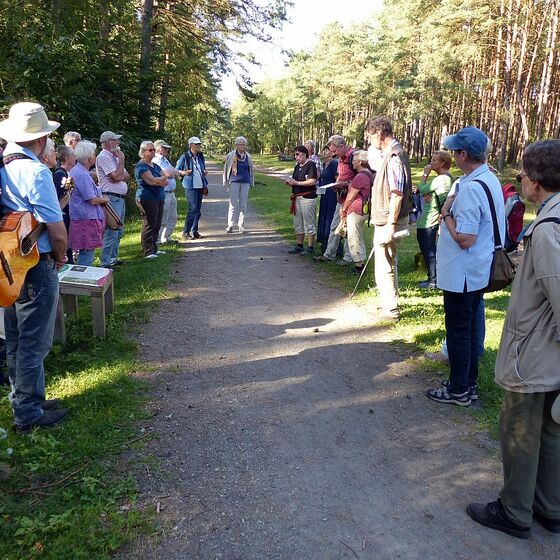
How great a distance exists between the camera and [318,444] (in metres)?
3.68

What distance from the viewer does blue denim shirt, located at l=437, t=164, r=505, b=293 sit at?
12.7 feet

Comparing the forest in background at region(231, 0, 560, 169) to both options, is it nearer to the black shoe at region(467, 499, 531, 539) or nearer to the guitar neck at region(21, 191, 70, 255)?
the guitar neck at region(21, 191, 70, 255)

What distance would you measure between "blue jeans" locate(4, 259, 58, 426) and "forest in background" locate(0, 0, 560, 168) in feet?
23.3

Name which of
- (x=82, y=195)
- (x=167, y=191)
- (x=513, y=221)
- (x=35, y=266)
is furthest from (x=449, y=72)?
(x=35, y=266)

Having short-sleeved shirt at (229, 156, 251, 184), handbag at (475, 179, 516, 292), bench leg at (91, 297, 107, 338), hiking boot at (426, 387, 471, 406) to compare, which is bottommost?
hiking boot at (426, 387, 471, 406)

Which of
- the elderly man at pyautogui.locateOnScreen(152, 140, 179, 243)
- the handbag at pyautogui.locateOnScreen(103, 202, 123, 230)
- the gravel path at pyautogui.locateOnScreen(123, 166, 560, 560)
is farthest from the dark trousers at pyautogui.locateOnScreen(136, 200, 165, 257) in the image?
the gravel path at pyautogui.locateOnScreen(123, 166, 560, 560)

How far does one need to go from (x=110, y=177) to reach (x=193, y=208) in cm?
315

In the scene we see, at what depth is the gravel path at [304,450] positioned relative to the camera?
2752 millimetres

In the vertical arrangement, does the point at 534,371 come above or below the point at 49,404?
above

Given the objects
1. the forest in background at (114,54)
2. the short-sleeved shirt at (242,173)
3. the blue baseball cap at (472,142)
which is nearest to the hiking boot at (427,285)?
the blue baseball cap at (472,142)

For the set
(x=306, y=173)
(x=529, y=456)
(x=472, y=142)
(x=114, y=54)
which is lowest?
(x=529, y=456)

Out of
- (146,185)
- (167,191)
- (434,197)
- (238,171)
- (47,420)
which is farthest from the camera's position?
(238,171)

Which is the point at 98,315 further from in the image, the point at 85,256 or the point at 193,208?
the point at 193,208

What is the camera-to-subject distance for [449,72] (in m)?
30.4
